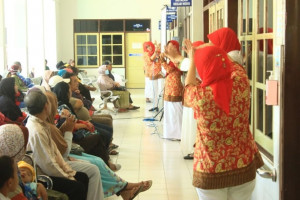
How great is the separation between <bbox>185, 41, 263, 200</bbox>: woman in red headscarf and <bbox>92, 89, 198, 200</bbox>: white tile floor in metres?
1.99

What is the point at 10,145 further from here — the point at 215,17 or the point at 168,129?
the point at 168,129

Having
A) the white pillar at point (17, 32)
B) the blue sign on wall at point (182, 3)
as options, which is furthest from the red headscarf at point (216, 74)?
Result: the white pillar at point (17, 32)

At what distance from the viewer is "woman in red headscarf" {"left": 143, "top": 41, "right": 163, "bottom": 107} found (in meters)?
11.5

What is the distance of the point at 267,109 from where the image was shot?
3.98 metres

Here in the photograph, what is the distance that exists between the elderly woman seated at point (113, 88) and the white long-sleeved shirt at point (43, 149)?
8073 mm

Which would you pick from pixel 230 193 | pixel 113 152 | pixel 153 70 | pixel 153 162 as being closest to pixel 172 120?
pixel 113 152

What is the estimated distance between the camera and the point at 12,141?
2.97 metres

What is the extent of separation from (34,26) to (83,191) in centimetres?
1191

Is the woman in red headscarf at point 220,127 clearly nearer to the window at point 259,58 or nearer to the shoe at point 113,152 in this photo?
the window at point 259,58

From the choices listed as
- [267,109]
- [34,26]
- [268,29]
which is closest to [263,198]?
[267,109]

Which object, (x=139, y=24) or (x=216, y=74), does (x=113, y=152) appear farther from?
(x=139, y=24)

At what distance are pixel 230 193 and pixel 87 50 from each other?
16625 millimetres

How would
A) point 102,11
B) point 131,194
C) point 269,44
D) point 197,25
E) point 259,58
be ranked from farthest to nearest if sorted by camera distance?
point 102,11 < point 197,25 < point 131,194 < point 259,58 < point 269,44

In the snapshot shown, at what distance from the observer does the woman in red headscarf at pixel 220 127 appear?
9.61 feet
